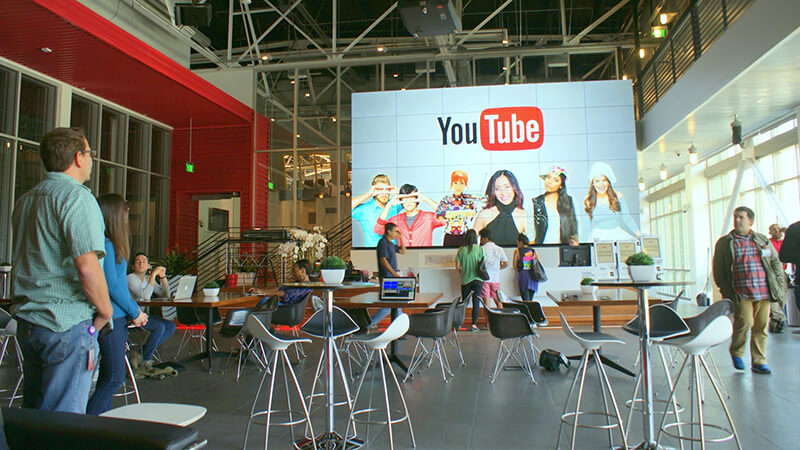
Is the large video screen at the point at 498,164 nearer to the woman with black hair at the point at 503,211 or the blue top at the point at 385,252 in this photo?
the woman with black hair at the point at 503,211

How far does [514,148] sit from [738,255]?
20.8 feet

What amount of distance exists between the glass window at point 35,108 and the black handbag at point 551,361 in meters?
8.87

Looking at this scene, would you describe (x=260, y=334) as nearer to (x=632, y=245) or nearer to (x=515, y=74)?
(x=632, y=245)

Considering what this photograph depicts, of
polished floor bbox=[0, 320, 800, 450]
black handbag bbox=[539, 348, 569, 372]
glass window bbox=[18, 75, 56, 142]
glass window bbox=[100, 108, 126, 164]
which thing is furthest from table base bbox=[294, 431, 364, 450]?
glass window bbox=[100, 108, 126, 164]

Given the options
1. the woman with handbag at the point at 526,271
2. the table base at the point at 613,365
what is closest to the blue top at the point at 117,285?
the table base at the point at 613,365

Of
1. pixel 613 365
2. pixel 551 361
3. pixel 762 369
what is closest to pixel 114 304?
pixel 551 361

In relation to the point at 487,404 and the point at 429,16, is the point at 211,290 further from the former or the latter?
the point at 429,16

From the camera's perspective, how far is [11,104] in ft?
27.8

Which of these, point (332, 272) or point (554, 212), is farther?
point (554, 212)

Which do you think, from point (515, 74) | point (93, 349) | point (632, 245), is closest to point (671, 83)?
point (632, 245)

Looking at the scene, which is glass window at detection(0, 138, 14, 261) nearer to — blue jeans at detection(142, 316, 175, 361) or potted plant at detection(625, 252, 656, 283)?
blue jeans at detection(142, 316, 175, 361)

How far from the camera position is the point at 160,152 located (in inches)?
497

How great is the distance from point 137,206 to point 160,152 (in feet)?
5.47

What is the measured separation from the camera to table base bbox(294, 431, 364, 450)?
303 centimetres
